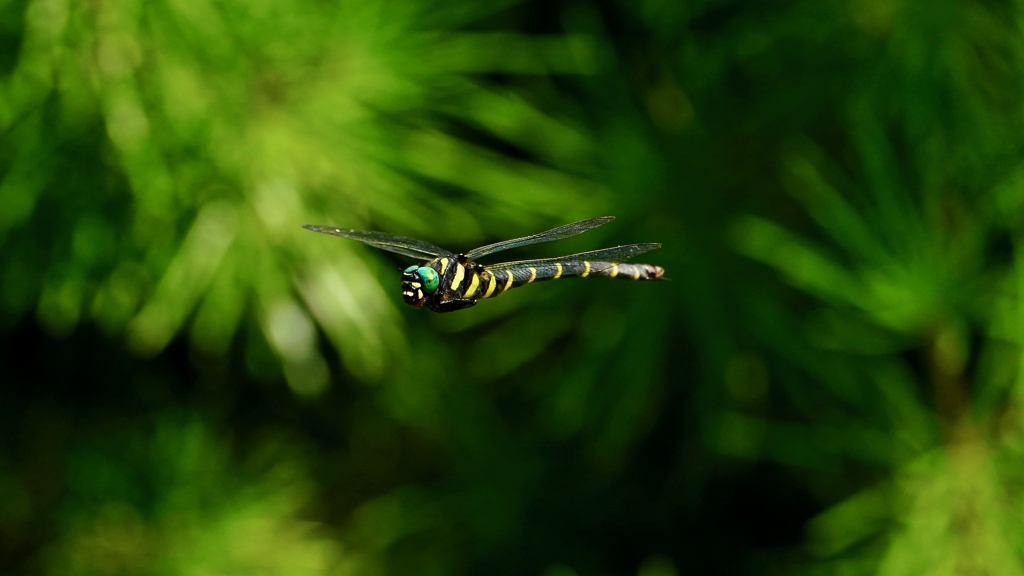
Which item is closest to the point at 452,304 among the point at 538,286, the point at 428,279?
the point at 428,279

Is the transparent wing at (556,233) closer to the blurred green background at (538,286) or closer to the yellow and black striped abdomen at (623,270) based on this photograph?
the yellow and black striped abdomen at (623,270)

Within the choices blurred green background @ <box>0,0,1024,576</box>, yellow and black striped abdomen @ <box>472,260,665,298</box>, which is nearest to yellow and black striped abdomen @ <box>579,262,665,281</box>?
yellow and black striped abdomen @ <box>472,260,665,298</box>

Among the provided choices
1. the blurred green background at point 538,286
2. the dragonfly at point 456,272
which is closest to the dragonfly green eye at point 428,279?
the dragonfly at point 456,272

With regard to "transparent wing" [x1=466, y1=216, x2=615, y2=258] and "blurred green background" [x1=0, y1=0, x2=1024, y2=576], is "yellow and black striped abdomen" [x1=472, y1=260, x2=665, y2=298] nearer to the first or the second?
"transparent wing" [x1=466, y1=216, x2=615, y2=258]

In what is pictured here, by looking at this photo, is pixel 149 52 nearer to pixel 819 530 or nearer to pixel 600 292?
pixel 600 292

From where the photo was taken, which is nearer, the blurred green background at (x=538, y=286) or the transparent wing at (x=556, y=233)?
the transparent wing at (x=556, y=233)

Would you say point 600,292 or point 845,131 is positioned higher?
point 845,131

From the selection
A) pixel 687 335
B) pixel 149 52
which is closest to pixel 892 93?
pixel 687 335
